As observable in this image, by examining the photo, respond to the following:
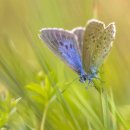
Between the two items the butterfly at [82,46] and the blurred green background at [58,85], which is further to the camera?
the butterfly at [82,46]

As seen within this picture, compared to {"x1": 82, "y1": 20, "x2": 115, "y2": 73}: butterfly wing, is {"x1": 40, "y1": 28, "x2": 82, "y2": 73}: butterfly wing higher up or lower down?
higher up

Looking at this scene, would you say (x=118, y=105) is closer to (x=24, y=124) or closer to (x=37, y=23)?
(x=24, y=124)

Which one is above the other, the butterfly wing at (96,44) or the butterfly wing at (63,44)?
the butterfly wing at (63,44)

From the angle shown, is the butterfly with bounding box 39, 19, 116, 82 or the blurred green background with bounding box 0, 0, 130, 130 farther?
the butterfly with bounding box 39, 19, 116, 82

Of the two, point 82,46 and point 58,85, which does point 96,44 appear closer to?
point 82,46
